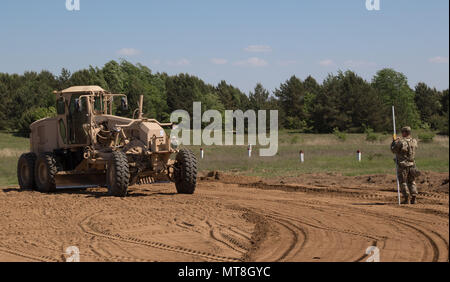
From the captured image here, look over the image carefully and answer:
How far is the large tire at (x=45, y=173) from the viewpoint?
1872cm

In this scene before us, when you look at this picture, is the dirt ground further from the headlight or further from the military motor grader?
the headlight

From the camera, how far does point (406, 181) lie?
48.3 ft

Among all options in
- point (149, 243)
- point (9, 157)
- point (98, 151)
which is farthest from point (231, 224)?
point (9, 157)

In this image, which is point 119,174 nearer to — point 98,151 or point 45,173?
point 98,151

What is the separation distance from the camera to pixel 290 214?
1322 cm

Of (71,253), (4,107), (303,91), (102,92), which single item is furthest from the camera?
(303,91)

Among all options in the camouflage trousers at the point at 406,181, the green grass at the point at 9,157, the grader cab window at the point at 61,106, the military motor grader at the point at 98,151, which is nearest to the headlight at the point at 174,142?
the military motor grader at the point at 98,151

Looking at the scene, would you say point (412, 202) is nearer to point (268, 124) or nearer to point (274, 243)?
point (274, 243)

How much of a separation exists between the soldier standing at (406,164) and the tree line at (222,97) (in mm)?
35418

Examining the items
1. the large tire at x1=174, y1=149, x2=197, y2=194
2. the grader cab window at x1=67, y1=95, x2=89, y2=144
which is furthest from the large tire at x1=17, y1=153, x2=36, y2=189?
the large tire at x1=174, y1=149, x2=197, y2=194

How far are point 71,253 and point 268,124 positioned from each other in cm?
5251

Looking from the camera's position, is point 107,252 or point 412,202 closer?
point 107,252

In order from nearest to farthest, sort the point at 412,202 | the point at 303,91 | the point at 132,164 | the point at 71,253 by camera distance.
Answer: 1. the point at 71,253
2. the point at 412,202
3. the point at 132,164
4. the point at 303,91
